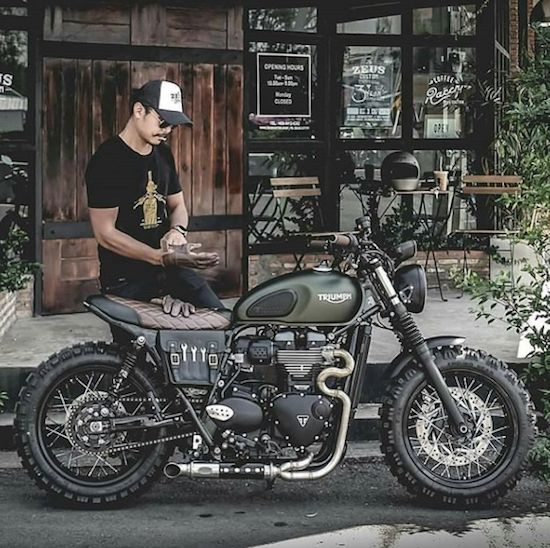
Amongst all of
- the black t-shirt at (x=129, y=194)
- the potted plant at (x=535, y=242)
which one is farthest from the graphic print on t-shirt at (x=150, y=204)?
the potted plant at (x=535, y=242)

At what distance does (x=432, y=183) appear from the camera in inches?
471

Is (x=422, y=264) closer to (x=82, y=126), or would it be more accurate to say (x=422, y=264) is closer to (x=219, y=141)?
(x=219, y=141)

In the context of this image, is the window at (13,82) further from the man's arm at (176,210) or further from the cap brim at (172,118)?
the cap brim at (172,118)

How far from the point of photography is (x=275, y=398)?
6082 millimetres

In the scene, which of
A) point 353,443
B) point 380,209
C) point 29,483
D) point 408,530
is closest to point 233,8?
point 380,209

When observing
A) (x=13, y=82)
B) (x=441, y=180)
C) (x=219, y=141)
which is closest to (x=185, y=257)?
(x=13, y=82)

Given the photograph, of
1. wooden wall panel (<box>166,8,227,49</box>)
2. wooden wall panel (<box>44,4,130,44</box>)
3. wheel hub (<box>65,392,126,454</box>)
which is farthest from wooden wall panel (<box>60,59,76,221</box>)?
wheel hub (<box>65,392,126,454</box>)

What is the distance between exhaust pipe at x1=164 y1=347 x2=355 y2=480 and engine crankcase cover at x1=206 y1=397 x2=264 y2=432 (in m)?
0.18

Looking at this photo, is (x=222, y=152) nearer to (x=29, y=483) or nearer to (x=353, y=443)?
(x=353, y=443)

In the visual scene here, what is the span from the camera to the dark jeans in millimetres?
6543

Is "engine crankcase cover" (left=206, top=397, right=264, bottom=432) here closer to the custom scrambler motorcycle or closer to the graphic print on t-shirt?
the custom scrambler motorcycle

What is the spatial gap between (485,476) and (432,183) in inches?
238

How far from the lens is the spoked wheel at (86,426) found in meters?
6.07

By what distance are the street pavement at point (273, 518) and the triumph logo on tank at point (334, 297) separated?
0.97 metres
